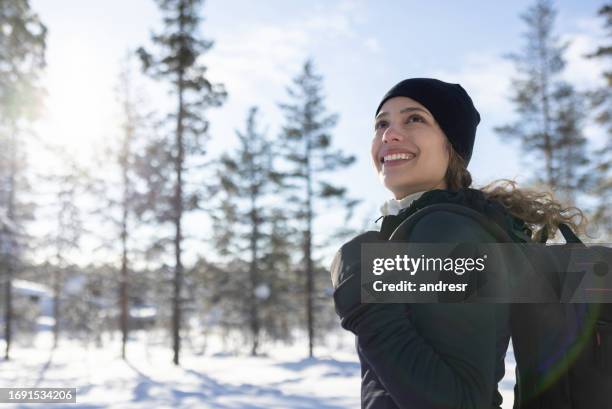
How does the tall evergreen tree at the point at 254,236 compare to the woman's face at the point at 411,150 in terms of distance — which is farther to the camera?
the tall evergreen tree at the point at 254,236

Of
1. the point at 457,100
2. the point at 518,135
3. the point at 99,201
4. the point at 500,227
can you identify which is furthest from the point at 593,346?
the point at 99,201

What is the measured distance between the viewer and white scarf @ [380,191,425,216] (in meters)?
1.58

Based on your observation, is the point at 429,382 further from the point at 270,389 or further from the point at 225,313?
the point at 225,313

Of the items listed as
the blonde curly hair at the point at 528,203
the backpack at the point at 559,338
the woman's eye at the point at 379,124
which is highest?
the woman's eye at the point at 379,124

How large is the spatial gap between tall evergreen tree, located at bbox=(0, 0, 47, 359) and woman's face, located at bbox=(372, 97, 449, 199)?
16.8m

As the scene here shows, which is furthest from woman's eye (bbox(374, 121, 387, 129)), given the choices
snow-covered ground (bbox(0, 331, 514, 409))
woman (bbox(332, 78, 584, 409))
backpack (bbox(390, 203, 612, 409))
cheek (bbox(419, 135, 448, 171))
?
snow-covered ground (bbox(0, 331, 514, 409))

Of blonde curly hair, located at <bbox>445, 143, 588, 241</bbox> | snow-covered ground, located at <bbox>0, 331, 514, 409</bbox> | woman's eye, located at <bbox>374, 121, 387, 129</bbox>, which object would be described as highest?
woman's eye, located at <bbox>374, 121, 387, 129</bbox>

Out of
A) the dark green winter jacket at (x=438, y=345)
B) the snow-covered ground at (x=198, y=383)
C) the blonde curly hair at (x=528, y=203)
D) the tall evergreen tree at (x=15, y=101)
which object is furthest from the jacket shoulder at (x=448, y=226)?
the tall evergreen tree at (x=15, y=101)

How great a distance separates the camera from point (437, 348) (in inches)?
44.6

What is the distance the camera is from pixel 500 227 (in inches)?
50.9

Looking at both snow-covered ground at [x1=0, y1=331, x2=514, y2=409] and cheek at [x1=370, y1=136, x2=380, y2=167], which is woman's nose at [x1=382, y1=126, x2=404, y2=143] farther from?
snow-covered ground at [x1=0, y1=331, x2=514, y2=409]

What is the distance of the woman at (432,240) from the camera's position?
1.11m

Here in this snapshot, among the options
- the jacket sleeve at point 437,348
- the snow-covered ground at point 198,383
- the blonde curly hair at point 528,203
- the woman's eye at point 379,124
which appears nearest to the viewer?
the jacket sleeve at point 437,348

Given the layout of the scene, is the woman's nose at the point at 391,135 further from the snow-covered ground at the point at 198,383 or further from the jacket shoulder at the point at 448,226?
the snow-covered ground at the point at 198,383
